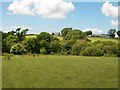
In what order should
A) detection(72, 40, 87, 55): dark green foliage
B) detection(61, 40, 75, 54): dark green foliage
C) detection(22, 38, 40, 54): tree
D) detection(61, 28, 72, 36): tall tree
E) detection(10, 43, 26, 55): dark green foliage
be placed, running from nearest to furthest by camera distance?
detection(10, 43, 26, 55): dark green foliage, detection(22, 38, 40, 54): tree, detection(72, 40, 87, 55): dark green foliage, detection(61, 40, 75, 54): dark green foliage, detection(61, 28, 72, 36): tall tree

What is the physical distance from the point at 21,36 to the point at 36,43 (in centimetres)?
1094

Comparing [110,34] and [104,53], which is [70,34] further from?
[104,53]

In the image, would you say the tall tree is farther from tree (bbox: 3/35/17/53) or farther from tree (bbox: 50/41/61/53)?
tree (bbox: 3/35/17/53)

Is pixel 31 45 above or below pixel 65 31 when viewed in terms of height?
below

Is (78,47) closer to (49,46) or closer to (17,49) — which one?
(49,46)

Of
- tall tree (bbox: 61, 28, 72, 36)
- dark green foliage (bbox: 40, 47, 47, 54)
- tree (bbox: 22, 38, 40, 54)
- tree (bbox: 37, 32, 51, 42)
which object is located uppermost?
tall tree (bbox: 61, 28, 72, 36)

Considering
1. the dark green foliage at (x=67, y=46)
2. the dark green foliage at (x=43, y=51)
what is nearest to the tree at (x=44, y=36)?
the dark green foliage at (x=67, y=46)

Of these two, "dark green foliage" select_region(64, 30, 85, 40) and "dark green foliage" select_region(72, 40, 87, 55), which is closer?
"dark green foliage" select_region(72, 40, 87, 55)

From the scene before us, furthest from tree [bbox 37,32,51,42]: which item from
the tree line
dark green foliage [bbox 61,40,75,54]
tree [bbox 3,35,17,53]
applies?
tree [bbox 3,35,17,53]

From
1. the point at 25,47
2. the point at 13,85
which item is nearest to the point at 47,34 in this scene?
the point at 25,47

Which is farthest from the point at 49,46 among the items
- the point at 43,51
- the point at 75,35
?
the point at 75,35

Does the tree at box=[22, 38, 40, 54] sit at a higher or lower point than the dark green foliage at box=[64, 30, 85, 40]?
lower

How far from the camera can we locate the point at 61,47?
83.4m

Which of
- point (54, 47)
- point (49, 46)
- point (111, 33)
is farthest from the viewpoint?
point (111, 33)
